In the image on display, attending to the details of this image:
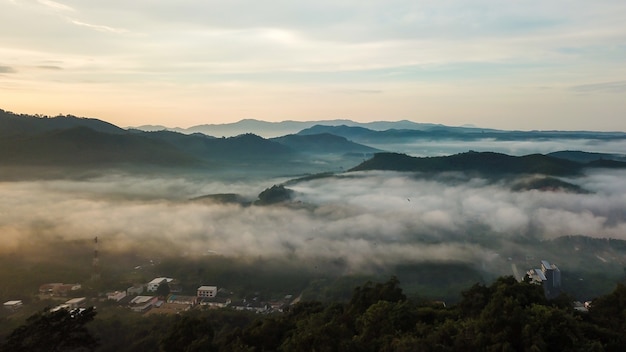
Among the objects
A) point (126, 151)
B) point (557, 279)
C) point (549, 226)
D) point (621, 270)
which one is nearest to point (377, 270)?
point (557, 279)

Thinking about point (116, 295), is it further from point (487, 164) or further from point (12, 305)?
point (487, 164)

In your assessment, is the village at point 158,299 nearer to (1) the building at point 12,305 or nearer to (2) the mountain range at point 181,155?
(1) the building at point 12,305

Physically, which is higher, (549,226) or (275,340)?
(275,340)

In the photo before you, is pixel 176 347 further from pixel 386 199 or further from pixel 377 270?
pixel 386 199

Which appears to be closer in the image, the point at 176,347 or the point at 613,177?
the point at 176,347

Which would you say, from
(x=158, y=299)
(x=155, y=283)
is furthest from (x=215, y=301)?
(x=155, y=283)
